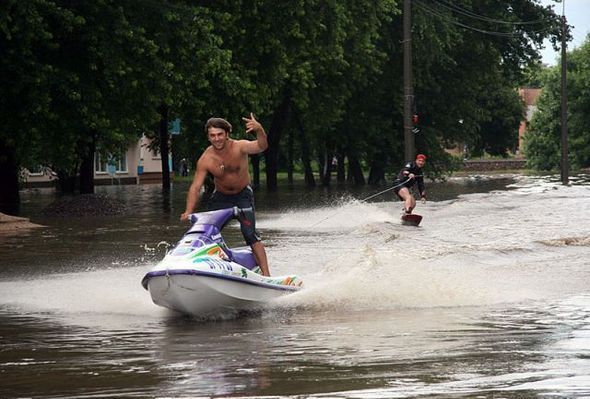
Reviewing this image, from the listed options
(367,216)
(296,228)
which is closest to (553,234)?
(296,228)

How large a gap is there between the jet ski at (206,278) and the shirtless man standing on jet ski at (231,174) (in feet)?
0.94

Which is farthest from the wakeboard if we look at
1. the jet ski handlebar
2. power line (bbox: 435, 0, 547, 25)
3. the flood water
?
power line (bbox: 435, 0, 547, 25)

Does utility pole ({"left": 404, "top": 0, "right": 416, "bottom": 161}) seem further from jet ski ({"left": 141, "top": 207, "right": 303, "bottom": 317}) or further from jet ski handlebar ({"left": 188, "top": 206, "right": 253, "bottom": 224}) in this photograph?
jet ski ({"left": 141, "top": 207, "right": 303, "bottom": 317})

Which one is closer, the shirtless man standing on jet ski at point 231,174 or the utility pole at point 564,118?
the shirtless man standing on jet ski at point 231,174

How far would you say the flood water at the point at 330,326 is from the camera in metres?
7.96

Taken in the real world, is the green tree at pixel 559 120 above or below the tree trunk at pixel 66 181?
above

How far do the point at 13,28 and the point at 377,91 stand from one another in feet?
103

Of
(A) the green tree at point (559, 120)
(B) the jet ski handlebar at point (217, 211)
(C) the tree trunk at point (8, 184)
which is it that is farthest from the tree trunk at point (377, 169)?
(B) the jet ski handlebar at point (217, 211)

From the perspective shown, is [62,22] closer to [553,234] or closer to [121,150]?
[553,234]

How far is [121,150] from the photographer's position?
57875mm

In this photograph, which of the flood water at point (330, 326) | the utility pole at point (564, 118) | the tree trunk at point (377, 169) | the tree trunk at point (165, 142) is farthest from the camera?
the tree trunk at point (377, 169)

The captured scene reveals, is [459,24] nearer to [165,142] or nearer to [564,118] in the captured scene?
[564,118]

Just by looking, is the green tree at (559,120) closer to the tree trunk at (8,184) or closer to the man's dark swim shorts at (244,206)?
the tree trunk at (8,184)

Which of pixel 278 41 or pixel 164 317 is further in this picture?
pixel 278 41
